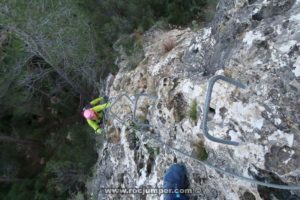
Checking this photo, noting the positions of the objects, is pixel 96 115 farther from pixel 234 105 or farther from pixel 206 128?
pixel 234 105

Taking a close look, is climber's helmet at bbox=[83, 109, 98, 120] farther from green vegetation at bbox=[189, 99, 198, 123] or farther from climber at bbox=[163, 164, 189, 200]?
green vegetation at bbox=[189, 99, 198, 123]

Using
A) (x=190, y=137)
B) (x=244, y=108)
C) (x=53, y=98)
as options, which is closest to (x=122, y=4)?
(x=53, y=98)

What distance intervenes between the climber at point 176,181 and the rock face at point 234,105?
0.12 metres

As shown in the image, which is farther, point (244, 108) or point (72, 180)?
point (72, 180)

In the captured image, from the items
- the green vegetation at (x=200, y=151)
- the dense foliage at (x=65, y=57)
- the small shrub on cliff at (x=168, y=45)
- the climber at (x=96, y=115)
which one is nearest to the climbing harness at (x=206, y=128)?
the green vegetation at (x=200, y=151)

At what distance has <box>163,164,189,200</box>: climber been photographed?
14.3 feet

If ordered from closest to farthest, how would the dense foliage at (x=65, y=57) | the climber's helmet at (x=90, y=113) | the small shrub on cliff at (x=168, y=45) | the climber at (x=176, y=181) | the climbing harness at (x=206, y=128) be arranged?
1. the climbing harness at (x=206, y=128)
2. the climber at (x=176, y=181)
3. the small shrub on cliff at (x=168, y=45)
4. the climber's helmet at (x=90, y=113)
5. the dense foliage at (x=65, y=57)

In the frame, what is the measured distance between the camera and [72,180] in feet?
34.6

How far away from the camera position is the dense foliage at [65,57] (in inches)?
339

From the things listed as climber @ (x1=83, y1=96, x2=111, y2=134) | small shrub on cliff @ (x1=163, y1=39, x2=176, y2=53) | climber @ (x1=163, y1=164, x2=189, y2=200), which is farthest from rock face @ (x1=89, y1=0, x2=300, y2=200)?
climber @ (x1=83, y1=96, x2=111, y2=134)

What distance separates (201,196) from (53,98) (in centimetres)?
959

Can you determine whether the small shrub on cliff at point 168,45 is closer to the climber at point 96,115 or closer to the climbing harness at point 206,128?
the climbing harness at point 206,128

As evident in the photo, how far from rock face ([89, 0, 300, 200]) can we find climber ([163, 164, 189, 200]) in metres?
0.12

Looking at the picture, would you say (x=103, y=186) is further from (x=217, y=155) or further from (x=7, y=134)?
(x=7, y=134)
